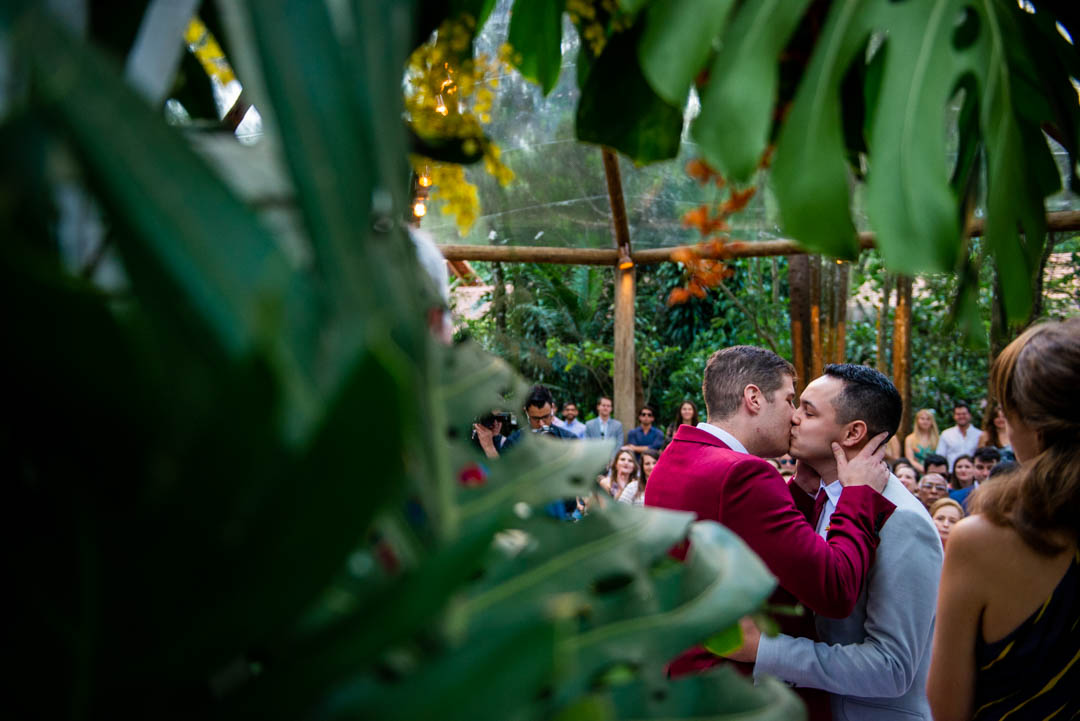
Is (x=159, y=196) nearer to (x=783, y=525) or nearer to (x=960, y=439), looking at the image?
(x=783, y=525)

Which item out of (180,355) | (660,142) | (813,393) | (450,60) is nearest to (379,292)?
(180,355)

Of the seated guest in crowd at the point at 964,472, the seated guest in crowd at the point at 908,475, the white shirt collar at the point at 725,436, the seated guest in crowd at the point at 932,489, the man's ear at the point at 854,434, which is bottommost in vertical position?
the seated guest in crowd at the point at 964,472

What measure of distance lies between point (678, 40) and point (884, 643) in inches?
52.9

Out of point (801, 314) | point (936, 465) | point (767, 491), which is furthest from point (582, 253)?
point (767, 491)

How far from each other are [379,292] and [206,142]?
13cm

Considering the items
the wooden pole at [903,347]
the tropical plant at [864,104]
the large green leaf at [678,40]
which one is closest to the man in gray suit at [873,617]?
the tropical plant at [864,104]

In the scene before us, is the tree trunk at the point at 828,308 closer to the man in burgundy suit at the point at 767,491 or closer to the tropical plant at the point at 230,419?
the man in burgundy suit at the point at 767,491

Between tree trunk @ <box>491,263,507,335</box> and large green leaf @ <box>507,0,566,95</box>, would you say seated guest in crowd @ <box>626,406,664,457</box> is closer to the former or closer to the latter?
tree trunk @ <box>491,263,507,335</box>

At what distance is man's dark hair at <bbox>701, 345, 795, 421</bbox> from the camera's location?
6.41 feet

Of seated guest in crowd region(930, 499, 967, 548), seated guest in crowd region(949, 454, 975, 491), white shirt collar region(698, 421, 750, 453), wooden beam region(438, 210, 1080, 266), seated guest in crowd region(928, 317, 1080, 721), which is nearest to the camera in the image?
seated guest in crowd region(928, 317, 1080, 721)

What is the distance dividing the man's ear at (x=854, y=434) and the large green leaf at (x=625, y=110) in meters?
1.11

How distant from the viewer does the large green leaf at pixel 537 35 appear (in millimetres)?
947

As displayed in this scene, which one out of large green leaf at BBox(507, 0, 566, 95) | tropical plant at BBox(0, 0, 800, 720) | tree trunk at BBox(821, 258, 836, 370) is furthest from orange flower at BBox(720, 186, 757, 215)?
tree trunk at BBox(821, 258, 836, 370)

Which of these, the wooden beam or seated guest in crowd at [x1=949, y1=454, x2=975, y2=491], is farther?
seated guest in crowd at [x1=949, y1=454, x2=975, y2=491]
